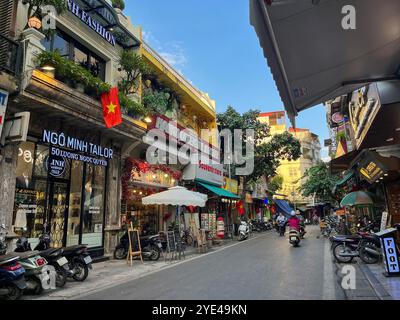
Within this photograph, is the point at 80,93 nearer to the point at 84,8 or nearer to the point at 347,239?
the point at 84,8

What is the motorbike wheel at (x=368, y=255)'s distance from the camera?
369 inches

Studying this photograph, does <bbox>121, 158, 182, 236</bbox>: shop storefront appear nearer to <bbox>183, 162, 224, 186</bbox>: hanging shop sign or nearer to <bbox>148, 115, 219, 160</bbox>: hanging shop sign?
<bbox>183, 162, 224, 186</bbox>: hanging shop sign

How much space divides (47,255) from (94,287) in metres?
1.36

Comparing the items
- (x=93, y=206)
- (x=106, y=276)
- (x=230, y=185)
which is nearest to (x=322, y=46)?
(x=106, y=276)

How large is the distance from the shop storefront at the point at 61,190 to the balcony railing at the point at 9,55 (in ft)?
6.22

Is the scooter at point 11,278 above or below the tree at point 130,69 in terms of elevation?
below

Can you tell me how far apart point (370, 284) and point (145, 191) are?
11246mm

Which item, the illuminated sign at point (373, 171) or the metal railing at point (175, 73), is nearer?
the illuminated sign at point (373, 171)

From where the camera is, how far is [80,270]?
27.0 ft

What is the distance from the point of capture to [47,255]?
7297 millimetres

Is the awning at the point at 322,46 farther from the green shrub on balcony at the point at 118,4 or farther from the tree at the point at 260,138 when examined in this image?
the tree at the point at 260,138

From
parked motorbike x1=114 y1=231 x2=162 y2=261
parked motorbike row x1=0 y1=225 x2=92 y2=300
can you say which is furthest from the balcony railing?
parked motorbike x1=114 y1=231 x2=162 y2=261

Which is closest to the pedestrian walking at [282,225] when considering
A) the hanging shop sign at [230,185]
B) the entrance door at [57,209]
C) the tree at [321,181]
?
the tree at [321,181]
